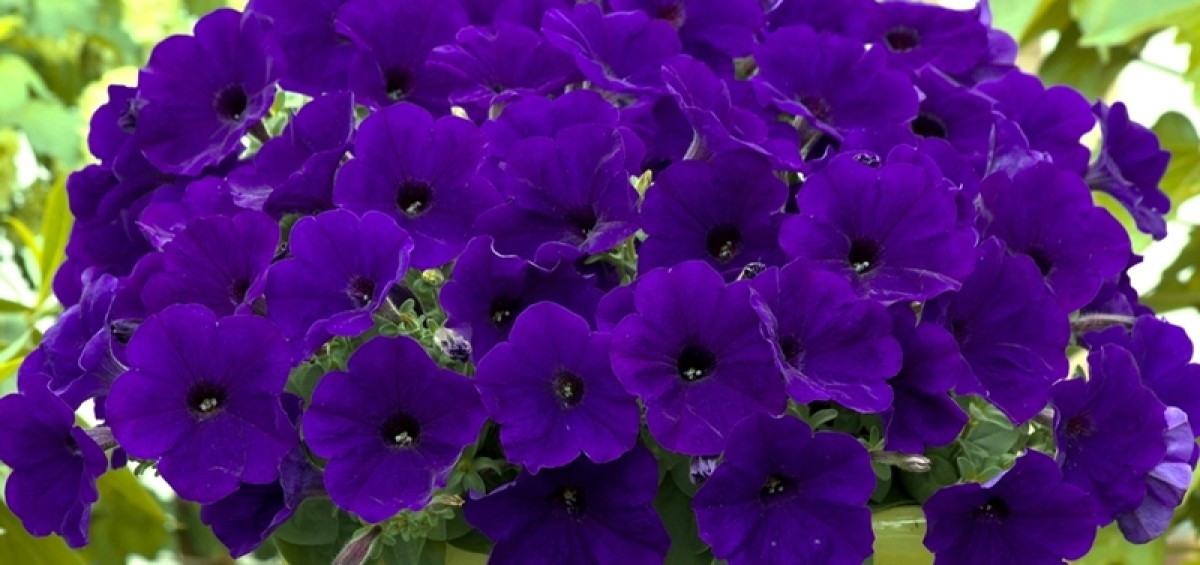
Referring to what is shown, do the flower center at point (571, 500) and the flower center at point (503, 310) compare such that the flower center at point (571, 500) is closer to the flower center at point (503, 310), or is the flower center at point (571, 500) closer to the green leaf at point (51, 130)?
the flower center at point (503, 310)

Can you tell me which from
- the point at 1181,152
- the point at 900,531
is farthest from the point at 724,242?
the point at 1181,152

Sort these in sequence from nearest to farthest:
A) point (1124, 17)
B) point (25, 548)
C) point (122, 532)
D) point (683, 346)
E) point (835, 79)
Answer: point (683, 346) < point (835, 79) < point (25, 548) < point (1124, 17) < point (122, 532)

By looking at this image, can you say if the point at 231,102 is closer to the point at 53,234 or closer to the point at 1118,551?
the point at 53,234

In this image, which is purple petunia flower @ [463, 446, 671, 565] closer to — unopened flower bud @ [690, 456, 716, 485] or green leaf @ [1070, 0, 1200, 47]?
unopened flower bud @ [690, 456, 716, 485]

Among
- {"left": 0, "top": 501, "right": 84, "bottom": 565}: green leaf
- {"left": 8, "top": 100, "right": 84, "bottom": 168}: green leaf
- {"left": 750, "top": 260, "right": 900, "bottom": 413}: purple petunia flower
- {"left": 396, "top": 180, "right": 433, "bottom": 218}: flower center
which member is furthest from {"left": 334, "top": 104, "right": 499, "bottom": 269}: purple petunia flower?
{"left": 8, "top": 100, "right": 84, "bottom": 168}: green leaf

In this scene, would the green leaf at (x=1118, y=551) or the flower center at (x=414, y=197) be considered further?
the green leaf at (x=1118, y=551)

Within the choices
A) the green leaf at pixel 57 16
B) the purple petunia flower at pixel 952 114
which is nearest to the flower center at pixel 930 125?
the purple petunia flower at pixel 952 114
